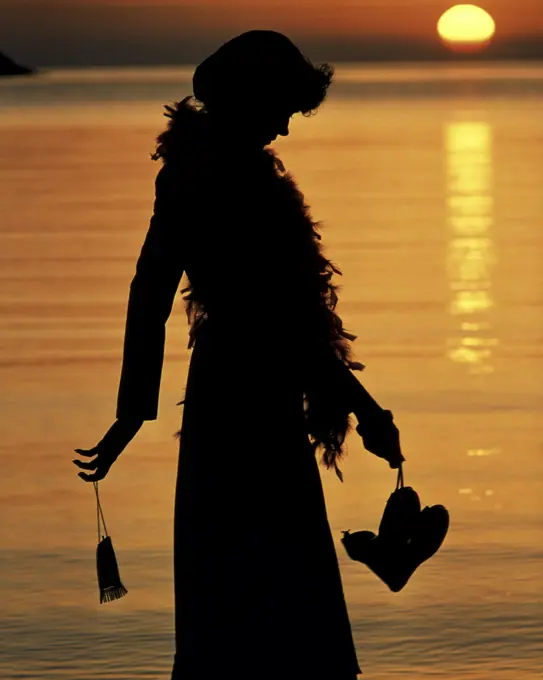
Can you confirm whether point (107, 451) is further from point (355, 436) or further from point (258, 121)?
point (355, 436)

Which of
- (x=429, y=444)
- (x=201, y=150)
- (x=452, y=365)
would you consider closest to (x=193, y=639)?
(x=201, y=150)

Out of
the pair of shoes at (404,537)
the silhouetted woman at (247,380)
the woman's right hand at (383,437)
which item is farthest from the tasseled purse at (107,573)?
the woman's right hand at (383,437)

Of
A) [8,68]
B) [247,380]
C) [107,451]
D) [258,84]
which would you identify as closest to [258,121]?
[258,84]

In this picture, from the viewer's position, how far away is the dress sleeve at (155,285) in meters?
4.25

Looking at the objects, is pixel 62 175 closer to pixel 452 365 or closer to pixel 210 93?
pixel 452 365

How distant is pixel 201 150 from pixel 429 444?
521 cm

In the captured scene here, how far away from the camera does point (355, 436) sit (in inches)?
382

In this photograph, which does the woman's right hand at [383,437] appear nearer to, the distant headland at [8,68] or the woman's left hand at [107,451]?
the woman's left hand at [107,451]

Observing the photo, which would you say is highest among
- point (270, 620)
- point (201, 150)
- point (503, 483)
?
point (201, 150)

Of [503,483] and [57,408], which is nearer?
[503,483]

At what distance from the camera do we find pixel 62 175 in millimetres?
30609

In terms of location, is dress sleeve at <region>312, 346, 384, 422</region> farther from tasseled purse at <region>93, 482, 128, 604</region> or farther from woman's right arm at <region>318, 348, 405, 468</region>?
tasseled purse at <region>93, 482, 128, 604</region>

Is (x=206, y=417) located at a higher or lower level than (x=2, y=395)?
higher

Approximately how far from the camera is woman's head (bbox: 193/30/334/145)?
427 cm
